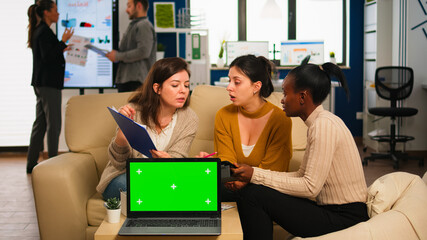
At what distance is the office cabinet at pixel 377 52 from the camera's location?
6.05 metres

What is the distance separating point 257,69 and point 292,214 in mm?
820

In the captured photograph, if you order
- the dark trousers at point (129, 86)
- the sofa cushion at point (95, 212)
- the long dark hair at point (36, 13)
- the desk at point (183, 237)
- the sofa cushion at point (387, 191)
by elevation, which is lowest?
the sofa cushion at point (95, 212)

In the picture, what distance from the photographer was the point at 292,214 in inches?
74.4

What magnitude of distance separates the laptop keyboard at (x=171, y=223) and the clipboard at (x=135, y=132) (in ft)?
1.08

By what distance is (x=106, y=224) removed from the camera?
187 cm

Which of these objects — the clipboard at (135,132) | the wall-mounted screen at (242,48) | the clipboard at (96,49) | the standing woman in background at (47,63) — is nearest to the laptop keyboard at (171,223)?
the clipboard at (135,132)

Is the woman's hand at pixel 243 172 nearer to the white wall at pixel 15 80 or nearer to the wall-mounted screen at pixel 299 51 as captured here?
the white wall at pixel 15 80

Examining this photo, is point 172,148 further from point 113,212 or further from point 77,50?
point 77,50

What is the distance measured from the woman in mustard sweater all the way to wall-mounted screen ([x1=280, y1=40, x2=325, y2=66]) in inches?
166

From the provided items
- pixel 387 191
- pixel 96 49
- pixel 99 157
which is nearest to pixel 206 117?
pixel 99 157

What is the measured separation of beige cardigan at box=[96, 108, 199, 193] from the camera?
2.37 meters

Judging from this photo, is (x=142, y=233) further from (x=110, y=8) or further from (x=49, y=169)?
(x=110, y=8)

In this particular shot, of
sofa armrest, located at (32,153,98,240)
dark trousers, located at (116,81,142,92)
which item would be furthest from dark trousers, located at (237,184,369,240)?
dark trousers, located at (116,81,142,92)

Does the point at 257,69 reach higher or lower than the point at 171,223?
higher
